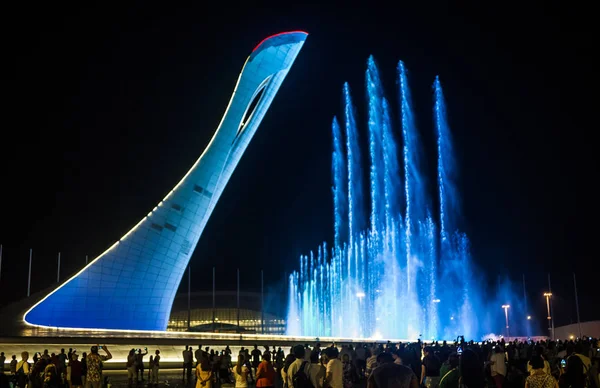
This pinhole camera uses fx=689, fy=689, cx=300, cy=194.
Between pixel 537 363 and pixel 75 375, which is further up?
pixel 537 363

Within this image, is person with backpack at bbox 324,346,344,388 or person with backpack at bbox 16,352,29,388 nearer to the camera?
person with backpack at bbox 324,346,344,388

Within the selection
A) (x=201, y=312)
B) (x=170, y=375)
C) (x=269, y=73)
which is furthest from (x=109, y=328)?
(x=201, y=312)

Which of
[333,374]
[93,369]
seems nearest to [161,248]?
[93,369]

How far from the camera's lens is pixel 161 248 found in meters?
26.1

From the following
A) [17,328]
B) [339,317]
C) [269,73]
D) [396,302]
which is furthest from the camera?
[339,317]

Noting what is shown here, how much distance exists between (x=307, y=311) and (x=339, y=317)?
7427 mm

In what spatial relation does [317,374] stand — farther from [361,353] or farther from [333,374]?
[361,353]

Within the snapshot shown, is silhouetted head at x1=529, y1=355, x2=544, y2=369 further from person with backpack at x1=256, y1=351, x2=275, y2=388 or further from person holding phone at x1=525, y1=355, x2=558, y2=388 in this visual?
person with backpack at x1=256, y1=351, x2=275, y2=388

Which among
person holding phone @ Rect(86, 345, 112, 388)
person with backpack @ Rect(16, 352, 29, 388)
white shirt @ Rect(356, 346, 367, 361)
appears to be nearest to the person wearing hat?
person holding phone @ Rect(86, 345, 112, 388)

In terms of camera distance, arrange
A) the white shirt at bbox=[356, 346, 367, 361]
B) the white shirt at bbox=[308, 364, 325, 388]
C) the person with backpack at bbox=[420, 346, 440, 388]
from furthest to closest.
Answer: the white shirt at bbox=[356, 346, 367, 361], the person with backpack at bbox=[420, 346, 440, 388], the white shirt at bbox=[308, 364, 325, 388]

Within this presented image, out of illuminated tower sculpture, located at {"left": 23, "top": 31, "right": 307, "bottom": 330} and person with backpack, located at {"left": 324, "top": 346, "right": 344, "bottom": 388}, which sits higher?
illuminated tower sculpture, located at {"left": 23, "top": 31, "right": 307, "bottom": 330}

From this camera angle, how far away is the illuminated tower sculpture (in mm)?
24531

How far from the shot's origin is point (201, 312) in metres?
69.3

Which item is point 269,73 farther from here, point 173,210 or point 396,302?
point 396,302
